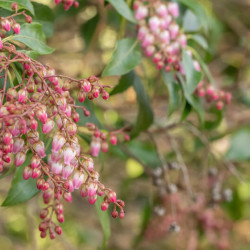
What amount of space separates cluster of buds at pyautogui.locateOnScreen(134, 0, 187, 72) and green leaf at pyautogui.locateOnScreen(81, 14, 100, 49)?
0.66 metres

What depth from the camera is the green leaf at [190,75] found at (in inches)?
48.3

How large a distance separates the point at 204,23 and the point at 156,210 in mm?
732

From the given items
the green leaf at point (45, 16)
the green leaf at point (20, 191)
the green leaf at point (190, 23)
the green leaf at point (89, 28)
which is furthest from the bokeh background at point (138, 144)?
the green leaf at point (20, 191)

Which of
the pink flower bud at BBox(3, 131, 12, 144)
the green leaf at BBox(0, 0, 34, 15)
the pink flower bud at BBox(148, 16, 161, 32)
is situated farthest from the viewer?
the pink flower bud at BBox(148, 16, 161, 32)

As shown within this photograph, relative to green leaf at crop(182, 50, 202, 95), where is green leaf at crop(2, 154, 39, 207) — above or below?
below

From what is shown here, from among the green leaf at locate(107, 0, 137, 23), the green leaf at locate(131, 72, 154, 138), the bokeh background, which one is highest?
the green leaf at locate(107, 0, 137, 23)

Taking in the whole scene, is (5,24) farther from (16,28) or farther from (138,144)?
(138,144)

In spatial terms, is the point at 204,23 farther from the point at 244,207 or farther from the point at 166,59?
the point at 244,207

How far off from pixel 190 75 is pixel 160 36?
131 mm

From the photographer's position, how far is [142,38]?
4.22ft

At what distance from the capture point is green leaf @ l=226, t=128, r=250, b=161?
6.91ft

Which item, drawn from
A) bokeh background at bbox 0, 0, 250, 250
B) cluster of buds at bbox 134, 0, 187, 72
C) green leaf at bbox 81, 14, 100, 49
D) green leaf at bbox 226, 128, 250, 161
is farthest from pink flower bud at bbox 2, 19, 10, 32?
green leaf at bbox 226, 128, 250, 161

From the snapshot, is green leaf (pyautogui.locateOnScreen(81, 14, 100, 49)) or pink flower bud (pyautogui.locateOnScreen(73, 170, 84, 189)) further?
green leaf (pyautogui.locateOnScreen(81, 14, 100, 49))

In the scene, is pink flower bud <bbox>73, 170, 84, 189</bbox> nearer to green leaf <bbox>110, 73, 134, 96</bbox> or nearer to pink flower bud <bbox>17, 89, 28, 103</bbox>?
pink flower bud <bbox>17, 89, 28, 103</bbox>
